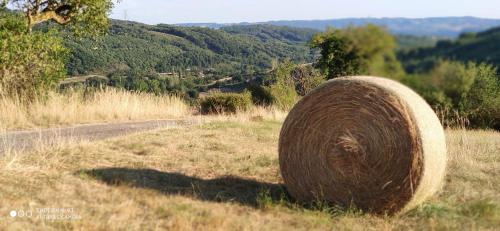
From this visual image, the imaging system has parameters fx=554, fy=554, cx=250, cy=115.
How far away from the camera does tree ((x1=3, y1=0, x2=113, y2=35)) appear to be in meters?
15.8

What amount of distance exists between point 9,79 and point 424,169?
10717 mm

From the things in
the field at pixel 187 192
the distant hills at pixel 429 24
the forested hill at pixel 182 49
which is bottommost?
the forested hill at pixel 182 49

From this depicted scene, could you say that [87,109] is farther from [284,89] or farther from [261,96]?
[261,96]

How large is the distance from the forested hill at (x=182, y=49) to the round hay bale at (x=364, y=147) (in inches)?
1582

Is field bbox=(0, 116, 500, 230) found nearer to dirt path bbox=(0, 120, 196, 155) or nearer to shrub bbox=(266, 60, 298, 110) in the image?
dirt path bbox=(0, 120, 196, 155)

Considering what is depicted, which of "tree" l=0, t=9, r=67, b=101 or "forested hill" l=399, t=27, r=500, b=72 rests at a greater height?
"forested hill" l=399, t=27, r=500, b=72

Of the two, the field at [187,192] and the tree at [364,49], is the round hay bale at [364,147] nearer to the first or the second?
the field at [187,192]

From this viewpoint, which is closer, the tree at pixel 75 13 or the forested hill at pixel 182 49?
the tree at pixel 75 13

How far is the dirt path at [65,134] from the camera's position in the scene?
9.57 metres

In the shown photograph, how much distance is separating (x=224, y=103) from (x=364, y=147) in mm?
13210

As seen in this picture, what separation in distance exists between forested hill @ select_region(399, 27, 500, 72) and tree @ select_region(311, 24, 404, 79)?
0.53 ft

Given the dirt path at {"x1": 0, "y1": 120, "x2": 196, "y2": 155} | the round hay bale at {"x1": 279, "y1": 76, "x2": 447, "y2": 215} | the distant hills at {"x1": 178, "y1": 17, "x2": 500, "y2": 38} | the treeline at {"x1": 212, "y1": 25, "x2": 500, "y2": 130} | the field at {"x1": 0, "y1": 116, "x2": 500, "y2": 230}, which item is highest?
the distant hills at {"x1": 178, "y1": 17, "x2": 500, "y2": 38}

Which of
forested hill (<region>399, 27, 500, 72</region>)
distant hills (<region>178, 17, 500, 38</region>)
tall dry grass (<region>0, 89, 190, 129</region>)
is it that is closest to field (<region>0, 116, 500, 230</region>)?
forested hill (<region>399, 27, 500, 72</region>)

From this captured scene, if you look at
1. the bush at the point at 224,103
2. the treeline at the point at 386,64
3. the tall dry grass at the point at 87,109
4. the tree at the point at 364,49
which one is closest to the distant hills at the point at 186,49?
the bush at the point at 224,103
